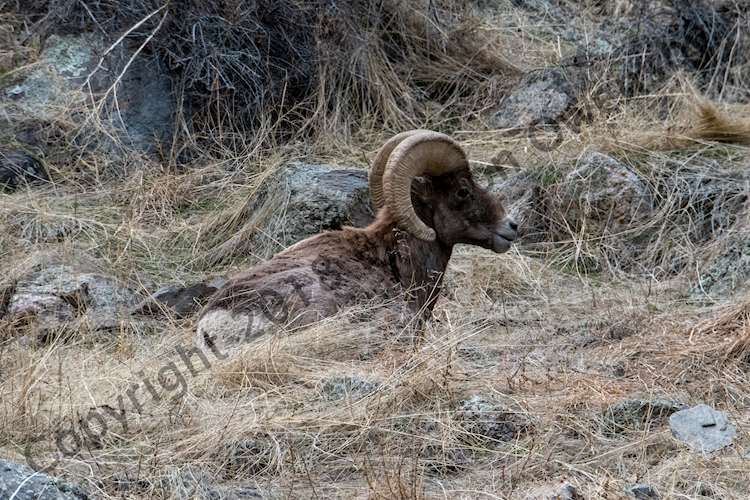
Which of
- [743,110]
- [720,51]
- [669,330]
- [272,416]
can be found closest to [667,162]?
[743,110]

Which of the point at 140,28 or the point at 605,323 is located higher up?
the point at 140,28

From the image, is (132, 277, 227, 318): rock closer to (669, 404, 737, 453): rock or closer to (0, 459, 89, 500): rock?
(669, 404, 737, 453): rock

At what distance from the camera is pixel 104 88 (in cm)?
1208

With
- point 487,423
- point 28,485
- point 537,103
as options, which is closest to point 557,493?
point 487,423

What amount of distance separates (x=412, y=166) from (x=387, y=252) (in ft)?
1.88

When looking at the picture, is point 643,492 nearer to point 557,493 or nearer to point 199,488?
point 557,493

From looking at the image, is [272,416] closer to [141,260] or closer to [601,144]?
[141,260]

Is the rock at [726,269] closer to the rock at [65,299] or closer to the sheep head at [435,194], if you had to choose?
the sheep head at [435,194]

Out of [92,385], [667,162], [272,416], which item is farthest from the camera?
[667,162]

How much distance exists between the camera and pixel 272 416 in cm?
593

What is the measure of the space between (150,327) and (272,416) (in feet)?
9.07

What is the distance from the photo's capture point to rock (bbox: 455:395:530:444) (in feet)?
19.3

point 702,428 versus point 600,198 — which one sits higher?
point 702,428

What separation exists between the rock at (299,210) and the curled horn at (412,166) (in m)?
1.47
